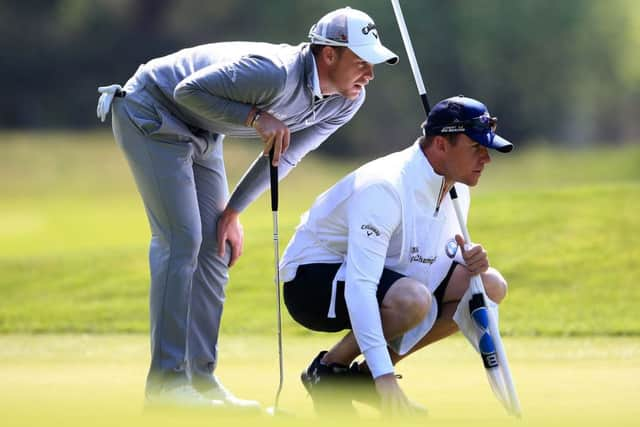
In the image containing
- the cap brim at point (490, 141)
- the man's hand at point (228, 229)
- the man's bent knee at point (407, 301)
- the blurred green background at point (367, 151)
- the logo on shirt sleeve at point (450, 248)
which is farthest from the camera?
the blurred green background at point (367, 151)

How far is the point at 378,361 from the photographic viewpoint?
3.99 m

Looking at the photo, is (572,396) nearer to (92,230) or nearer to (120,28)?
(92,230)

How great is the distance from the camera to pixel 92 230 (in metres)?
17.0

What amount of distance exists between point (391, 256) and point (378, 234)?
14.2 inches

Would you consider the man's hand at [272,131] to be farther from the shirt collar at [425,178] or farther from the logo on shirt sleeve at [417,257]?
the logo on shirt sleeve at [417,257]

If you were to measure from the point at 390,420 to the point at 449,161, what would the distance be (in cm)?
98

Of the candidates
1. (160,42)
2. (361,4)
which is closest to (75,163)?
(160,42)

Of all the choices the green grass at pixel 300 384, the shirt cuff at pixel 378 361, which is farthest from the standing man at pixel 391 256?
the green grass at pixel 300 384

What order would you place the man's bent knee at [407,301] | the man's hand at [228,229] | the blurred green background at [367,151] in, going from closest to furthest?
1. the man's bent knee at [407,301]
2. the man's hand at [228,229]
3. the blurred green background at [367,151]

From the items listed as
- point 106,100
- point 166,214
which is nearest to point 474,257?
point 166,214

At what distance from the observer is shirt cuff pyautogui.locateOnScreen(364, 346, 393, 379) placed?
3.98 m

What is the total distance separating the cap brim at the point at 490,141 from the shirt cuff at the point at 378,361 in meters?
0.78

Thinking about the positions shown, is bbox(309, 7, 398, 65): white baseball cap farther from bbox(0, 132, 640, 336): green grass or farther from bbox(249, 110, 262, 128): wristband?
bbox(0, 132, 640, 336): green grass

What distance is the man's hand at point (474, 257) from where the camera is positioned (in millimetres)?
4430
